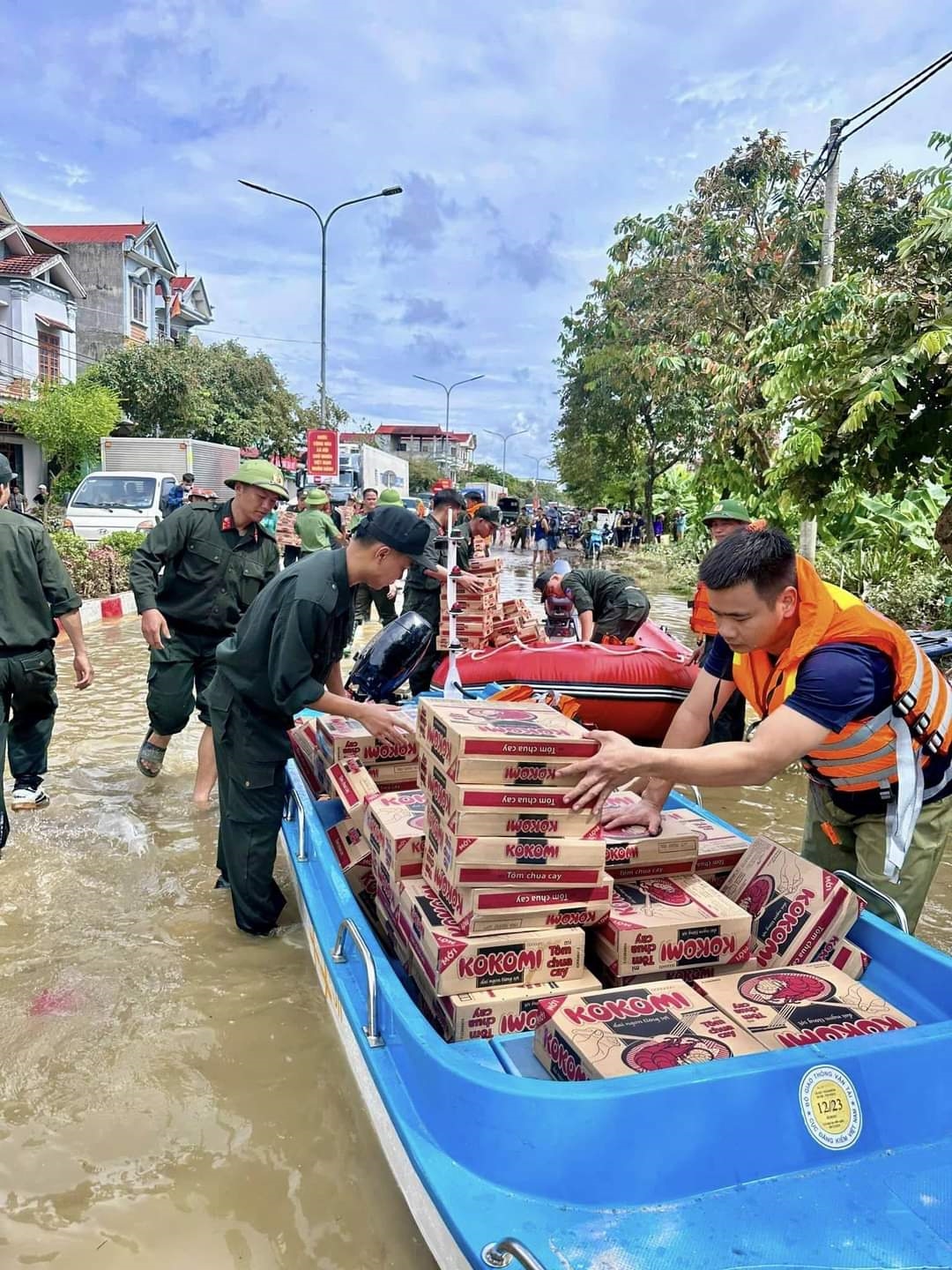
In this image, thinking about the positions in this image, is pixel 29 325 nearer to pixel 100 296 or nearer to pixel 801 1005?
pixel 100 296

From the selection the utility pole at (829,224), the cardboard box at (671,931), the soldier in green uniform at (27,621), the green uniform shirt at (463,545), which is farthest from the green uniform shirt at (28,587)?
the utility pole at (829,224)

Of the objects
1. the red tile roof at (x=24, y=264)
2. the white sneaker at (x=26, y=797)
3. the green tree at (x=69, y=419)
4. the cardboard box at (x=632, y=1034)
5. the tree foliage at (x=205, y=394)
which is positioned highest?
the red tile roof at (x=24, y=264)

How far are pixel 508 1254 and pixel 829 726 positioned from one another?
1.41 meters

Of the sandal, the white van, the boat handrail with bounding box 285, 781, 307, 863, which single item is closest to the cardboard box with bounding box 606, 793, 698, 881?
the boat handrail with bounding box 285, 781, 307, 863

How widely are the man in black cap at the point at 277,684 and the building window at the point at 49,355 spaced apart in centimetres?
2870

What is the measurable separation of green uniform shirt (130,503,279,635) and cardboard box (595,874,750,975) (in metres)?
3.24

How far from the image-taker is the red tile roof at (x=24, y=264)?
87.0 feet

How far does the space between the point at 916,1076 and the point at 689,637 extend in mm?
11289

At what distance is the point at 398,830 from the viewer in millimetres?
2531

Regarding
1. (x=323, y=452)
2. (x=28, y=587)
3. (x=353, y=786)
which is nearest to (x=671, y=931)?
(x=353, y=786)

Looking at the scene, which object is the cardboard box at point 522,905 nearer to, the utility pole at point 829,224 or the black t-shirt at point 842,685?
the black t-shirt at point 842,685

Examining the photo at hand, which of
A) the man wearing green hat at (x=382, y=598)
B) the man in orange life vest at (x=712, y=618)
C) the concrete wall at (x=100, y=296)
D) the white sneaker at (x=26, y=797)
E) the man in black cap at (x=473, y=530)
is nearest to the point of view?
the white sneaker at (x=26, y=797)

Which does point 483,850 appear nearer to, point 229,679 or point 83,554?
point 229,679

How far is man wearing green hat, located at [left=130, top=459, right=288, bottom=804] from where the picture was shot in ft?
15.9
